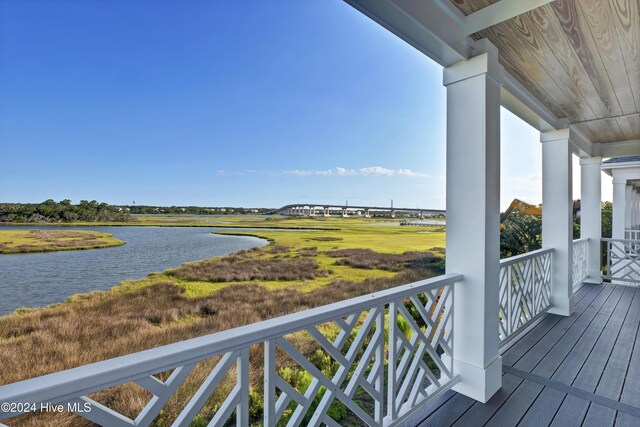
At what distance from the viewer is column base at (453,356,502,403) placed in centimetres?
172

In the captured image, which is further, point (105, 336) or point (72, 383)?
point (105, 336)

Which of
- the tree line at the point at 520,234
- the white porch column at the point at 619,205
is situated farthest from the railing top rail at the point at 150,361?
the white porch column at the point at 619,205

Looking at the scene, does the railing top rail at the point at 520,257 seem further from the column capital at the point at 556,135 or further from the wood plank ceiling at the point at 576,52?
the wood plank ceiling at the point at 576,52

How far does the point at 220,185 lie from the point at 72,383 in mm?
2983

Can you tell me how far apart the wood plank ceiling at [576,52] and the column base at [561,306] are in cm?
191

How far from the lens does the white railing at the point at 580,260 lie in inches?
160

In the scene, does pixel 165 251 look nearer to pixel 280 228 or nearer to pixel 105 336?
pixel 105 336

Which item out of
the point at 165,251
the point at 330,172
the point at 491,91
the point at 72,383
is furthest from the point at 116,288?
the point at 491,91

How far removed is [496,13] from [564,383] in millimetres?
2212

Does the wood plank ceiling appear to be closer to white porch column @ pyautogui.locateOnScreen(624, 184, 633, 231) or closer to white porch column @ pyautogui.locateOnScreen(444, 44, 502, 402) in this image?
white porch column @ pyautogui.locateOnScreen(444, 44, 502, 402)

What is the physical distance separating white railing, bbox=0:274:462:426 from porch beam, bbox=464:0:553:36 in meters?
1.37

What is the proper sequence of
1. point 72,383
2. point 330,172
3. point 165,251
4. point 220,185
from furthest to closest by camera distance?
point 330,172 < point 220,185 < point 165,251 < point 72,383

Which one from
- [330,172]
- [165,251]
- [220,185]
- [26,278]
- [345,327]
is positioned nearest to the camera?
[345,327]

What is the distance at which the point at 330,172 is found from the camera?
4160mm
